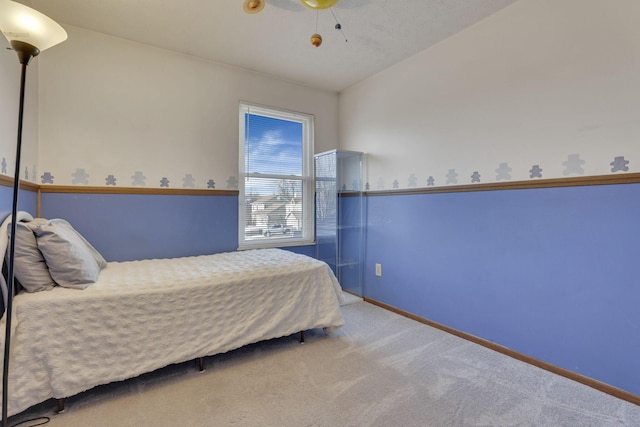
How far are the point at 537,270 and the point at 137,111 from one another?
313 centimetres

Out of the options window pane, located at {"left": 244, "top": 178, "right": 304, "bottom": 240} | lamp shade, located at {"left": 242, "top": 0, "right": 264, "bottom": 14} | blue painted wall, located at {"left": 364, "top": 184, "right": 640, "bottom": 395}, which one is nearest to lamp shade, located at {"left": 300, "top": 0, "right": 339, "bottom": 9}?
lamp shade, located at {"left": 242, "top": 0, "right": 264, "bottom": 14}

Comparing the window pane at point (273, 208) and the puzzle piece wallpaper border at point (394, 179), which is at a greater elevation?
the puzzle piece wallpaper border at point (394, 179)

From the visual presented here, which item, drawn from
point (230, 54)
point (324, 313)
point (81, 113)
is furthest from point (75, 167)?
point (324, 313)

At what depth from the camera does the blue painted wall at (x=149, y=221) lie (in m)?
2.36

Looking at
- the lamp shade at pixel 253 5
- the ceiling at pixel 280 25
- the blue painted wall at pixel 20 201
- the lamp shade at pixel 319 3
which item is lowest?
the blue painted wall at pixel 20 201

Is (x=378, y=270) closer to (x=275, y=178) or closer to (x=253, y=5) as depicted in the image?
(x=275, y=178)

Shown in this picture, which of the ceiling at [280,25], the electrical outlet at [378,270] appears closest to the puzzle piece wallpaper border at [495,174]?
the electrical outlet at [378,270]

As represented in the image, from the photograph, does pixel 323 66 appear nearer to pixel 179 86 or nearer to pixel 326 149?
pixel 326 149

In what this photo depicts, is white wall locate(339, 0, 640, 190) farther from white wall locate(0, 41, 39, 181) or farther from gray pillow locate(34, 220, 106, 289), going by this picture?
white wall locate(0, 41, 39, 181)

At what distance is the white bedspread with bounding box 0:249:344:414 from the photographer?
144 cm

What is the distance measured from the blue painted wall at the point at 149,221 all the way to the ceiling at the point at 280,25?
4.09 feet

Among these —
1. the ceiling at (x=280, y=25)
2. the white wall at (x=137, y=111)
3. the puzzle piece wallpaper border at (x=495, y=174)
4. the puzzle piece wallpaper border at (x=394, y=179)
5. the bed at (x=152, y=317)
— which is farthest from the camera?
the white wall at (x=137, y=111)

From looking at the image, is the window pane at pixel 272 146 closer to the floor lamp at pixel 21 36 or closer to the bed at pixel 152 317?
the bed at pixel 152 317

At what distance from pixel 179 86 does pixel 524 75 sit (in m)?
2.62
